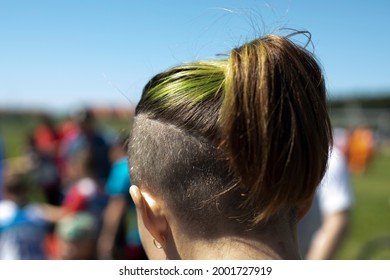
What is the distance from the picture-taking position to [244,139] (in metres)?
1.11

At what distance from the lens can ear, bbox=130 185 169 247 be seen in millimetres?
1188

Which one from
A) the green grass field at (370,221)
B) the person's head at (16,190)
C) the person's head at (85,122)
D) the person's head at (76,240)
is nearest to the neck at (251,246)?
the person's head at (76,240)

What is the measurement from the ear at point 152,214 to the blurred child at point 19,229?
269cm

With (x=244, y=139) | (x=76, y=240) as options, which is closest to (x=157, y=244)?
(x=244, y=139)

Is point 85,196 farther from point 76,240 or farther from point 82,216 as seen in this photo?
point 76,240

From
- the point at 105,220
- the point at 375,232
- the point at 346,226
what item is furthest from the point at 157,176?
the point at 375,232

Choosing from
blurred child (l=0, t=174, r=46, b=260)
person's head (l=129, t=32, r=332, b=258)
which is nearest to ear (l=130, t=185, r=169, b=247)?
person's head (l=129, t=32, r=332, b=258)

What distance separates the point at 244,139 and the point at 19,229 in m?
2.96

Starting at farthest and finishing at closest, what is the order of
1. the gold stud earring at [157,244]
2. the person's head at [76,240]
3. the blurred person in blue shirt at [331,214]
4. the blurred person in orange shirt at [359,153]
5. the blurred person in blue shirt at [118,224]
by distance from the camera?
the blurred person in orange shirt at [359,153] → the blurred person in blue shirt at [118,224] → the person's head at [76,240] → the blurred person in blue shirt at [331,214] → the gold stud earring at [157,244]

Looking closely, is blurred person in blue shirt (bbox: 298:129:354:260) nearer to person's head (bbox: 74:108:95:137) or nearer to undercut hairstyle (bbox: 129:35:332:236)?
undercut hairstyle (bbox: 129:35:332:236)

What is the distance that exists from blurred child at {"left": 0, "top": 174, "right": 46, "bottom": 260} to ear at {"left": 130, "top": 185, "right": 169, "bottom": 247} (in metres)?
2.69

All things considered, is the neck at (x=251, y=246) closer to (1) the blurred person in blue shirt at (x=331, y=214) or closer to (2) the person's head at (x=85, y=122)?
(1) the blurred person in blue shirt at (x=331, y=214)

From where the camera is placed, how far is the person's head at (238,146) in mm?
1107
